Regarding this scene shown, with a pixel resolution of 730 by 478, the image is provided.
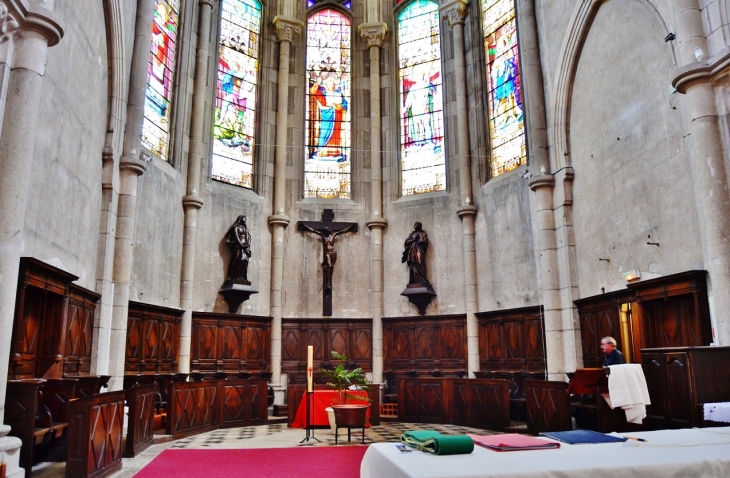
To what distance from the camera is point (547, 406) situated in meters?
10.4

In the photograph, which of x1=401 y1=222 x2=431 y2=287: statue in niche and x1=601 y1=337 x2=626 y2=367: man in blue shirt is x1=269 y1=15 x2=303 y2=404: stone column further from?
x1=601 y1=337 x2=626 y2=367: man in blue shirt

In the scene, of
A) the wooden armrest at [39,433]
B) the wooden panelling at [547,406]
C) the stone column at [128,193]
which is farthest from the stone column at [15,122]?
the wooden panelling at [547,406]

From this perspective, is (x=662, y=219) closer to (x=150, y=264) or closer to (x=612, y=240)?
(x=612, y=240)

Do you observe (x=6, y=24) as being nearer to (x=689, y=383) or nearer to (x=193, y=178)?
(x=193, y=178)

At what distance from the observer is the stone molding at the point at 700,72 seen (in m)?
8.30

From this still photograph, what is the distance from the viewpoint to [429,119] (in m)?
18.0

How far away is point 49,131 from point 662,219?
9.97 m

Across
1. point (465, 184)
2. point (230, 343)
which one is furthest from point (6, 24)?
point (465, 184)

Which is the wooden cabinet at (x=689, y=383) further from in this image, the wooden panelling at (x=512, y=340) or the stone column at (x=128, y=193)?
the stone column at (x=128, y=193)

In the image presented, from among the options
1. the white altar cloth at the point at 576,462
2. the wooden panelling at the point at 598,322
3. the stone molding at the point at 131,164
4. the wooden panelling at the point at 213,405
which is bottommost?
the wooden panelling at the point at 213,405

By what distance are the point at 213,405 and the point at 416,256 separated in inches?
272

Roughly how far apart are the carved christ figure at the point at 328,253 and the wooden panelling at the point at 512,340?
4287 mm

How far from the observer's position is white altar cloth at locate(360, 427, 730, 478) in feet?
8.90

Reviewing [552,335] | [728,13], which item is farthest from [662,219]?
[552,335]
